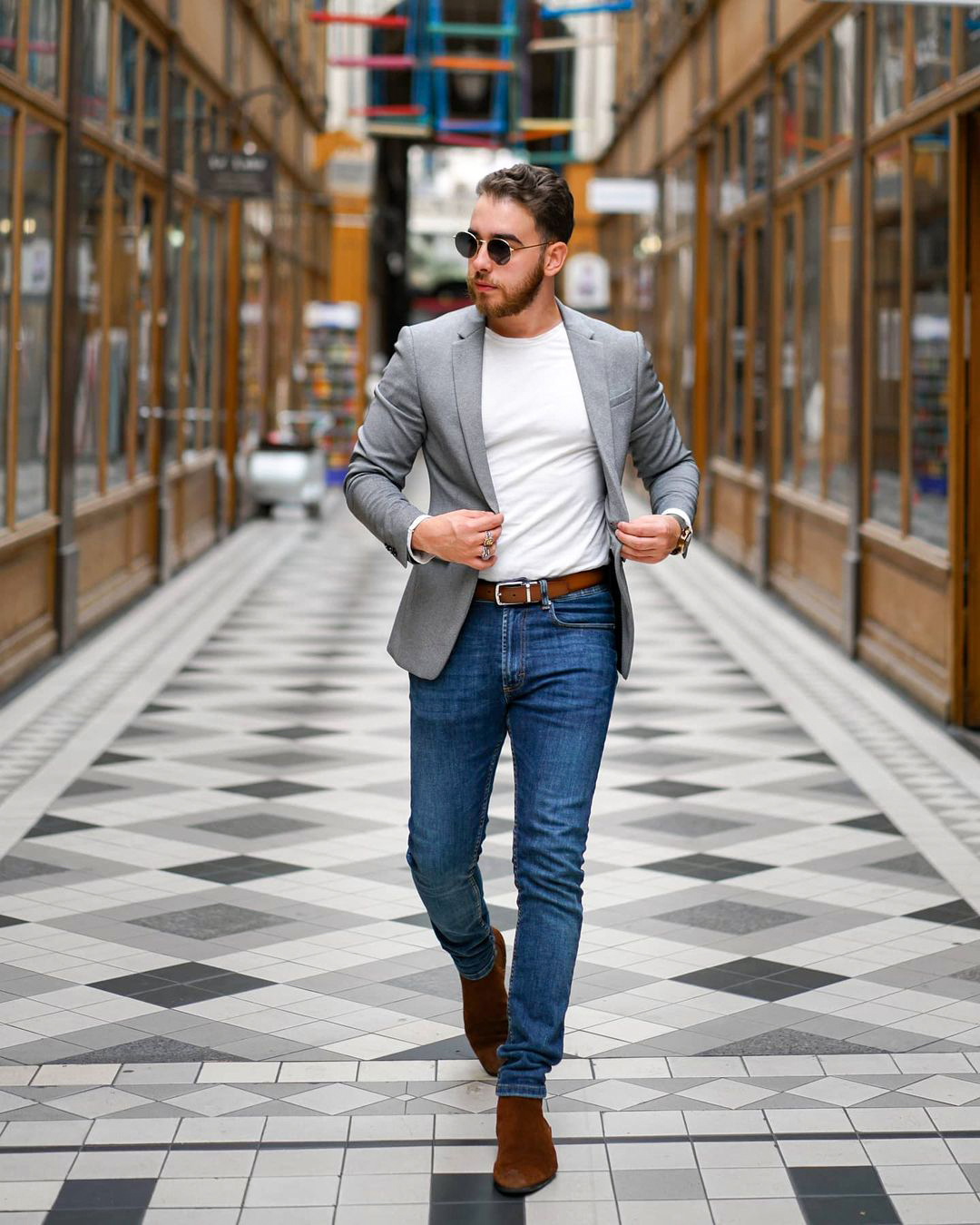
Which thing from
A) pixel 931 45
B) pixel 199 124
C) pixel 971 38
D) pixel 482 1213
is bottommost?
pixel 482 1213

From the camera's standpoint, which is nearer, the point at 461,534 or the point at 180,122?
the point at 461,534

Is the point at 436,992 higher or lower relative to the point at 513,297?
lower

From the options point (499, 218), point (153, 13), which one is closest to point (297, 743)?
point (499, 218)

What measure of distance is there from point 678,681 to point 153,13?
5.95 meters

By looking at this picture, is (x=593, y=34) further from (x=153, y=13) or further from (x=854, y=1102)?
(x=854, y=1102)

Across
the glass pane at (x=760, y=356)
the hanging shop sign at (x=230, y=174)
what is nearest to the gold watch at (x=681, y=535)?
the glass pane at (x=760, y=356)

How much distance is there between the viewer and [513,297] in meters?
3.24

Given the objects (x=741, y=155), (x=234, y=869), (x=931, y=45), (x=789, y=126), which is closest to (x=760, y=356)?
(x=741, y=155)

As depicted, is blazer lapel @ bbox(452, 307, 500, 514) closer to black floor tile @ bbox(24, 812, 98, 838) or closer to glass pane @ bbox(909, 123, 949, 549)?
black floor tile @ bbox(24, 812, 98, 838)

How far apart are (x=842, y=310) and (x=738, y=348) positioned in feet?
14.2

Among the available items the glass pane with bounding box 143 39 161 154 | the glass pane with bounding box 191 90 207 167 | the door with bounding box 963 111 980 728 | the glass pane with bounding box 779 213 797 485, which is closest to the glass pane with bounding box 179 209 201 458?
the glass pane with bounding box 191 90 207 167

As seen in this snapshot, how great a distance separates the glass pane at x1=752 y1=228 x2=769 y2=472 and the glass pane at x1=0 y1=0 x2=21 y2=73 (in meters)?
6.57

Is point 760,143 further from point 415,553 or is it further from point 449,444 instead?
point 415,553

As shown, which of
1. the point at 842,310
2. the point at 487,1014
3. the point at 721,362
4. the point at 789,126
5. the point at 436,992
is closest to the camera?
the point at 487,1014
